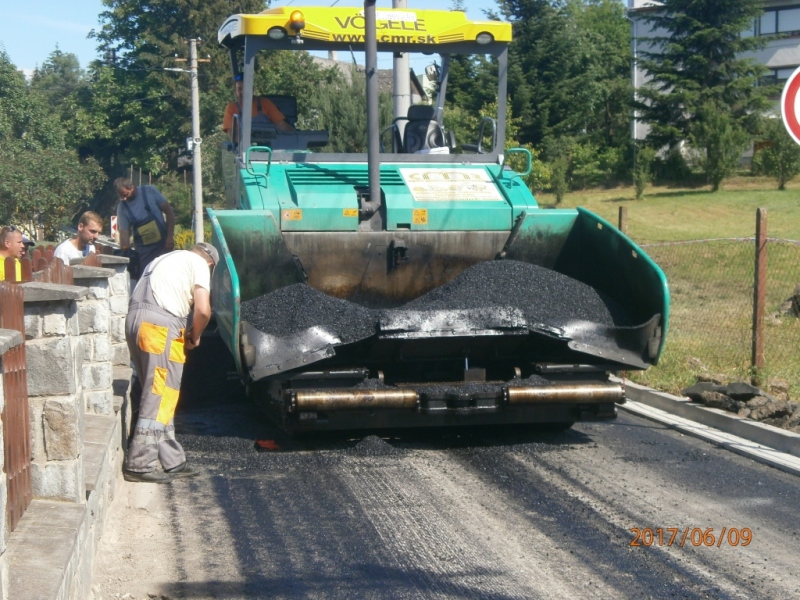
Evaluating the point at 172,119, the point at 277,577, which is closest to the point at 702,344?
the point at 277,577

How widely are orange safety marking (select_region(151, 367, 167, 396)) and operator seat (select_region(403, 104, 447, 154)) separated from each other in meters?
3.46

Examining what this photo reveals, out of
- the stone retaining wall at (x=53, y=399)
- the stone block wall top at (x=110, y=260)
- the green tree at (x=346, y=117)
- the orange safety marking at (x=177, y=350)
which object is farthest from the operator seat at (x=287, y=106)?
the stone retaining wall at (x=53, y=399)

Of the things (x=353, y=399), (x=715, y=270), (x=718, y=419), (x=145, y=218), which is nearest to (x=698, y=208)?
(x=715, y=270)

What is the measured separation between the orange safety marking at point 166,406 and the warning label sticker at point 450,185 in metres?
2.47

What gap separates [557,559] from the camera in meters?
4.47

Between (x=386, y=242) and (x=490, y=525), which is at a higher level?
(x=386, y=242)

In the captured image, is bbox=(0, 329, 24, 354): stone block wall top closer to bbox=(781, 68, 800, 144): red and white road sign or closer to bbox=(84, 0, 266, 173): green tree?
bbox=(781, 68, 800, 144): red and white road sign

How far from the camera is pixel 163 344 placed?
5922 mm

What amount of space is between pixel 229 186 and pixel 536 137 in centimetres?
2938

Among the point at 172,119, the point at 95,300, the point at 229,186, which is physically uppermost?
the point at 172,119

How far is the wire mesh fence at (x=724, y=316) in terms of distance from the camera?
9367 millimetres

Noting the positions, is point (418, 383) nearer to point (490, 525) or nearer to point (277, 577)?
point (490, 525)

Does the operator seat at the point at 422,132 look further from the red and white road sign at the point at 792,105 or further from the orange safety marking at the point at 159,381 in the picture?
the orange safety marking at the point at 159,381
